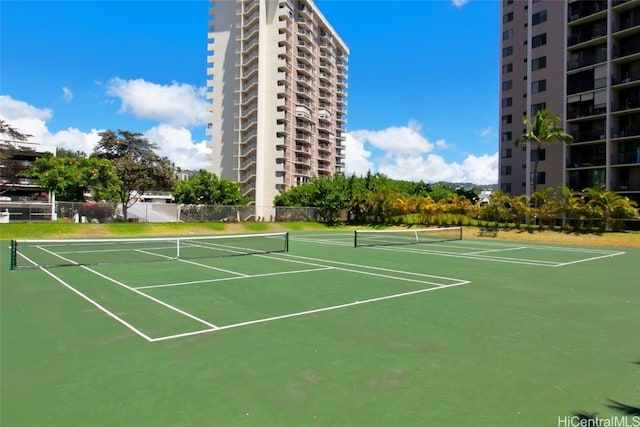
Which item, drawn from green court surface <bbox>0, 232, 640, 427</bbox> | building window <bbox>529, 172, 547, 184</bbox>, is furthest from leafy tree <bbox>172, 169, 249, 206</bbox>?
green court surface <bbox>0, 232, 640, 427</bbox>

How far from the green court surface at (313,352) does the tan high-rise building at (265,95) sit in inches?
2284

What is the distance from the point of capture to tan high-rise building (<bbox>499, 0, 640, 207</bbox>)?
43969 mm

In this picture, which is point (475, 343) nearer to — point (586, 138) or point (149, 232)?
point (149, 232)

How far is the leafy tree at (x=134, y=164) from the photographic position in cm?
5784

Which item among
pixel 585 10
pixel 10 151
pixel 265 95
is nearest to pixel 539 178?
pixel 585 10

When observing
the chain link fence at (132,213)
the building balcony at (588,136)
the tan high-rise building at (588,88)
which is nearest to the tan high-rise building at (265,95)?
the chain link fence at (132,213)

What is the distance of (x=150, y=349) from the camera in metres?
7.06

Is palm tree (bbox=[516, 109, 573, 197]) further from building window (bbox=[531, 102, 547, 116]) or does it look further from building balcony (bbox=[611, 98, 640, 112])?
building window (bbox=[531, 102, 547, 116])

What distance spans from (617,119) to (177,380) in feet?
175

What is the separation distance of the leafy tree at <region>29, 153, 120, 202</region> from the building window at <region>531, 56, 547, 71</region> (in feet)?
172

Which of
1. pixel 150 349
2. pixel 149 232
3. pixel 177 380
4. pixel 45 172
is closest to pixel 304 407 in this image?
pixel 177 380

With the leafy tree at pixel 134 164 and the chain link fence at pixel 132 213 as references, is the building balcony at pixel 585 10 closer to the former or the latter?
the chain link fence at pixel 132 213

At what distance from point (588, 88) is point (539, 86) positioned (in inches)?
233

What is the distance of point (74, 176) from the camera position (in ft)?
152
